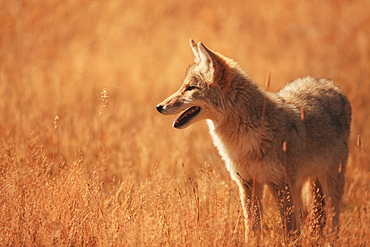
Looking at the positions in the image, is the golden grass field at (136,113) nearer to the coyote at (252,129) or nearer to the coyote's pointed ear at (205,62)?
the coyote at (252,129)

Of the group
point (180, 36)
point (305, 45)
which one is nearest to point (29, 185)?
point (180, 36)

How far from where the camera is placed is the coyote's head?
4.98 meters

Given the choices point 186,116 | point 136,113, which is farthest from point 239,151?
point 136,113

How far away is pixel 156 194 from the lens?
435 cm

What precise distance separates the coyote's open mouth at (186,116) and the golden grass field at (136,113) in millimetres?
460

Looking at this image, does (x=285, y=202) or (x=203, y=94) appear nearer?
(x=285, y=202)

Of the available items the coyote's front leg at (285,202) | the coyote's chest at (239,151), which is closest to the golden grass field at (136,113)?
the coyote's front leg at (285,202)

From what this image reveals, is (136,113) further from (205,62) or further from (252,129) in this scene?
(252,129)

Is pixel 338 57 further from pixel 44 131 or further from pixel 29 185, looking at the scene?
pixel 29 185

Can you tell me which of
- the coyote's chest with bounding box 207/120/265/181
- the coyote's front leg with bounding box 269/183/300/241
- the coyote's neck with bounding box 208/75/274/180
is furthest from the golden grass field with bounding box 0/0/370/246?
the coyote's neck with bounding box 208/75/274/180

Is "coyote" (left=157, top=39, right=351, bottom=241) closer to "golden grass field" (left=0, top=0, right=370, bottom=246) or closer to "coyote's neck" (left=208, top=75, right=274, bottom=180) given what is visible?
"coyote's neck" (left=208, top=75, right=274, bottom=180)

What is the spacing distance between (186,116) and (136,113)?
13.9ft

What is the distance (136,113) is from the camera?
30.0ft

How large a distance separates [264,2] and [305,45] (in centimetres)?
309
